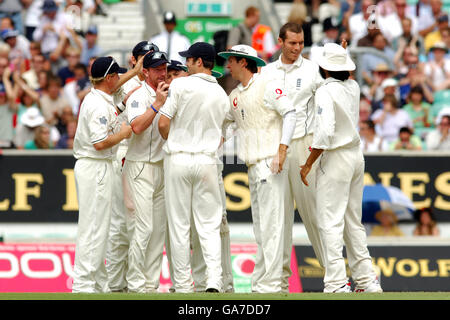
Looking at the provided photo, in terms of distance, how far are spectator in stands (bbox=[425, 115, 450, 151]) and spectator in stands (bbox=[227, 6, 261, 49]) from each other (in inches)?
133

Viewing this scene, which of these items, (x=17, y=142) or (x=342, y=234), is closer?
(x=342, y=234)

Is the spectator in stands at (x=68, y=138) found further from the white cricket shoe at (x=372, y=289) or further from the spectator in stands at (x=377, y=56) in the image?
the white cricket shoe at (x=372, y=289)

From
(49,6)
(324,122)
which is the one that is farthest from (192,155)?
(49,6)

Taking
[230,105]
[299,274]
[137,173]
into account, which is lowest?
[299,274]

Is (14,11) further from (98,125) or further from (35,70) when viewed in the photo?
(98,125)

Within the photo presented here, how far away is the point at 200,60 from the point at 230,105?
56cm

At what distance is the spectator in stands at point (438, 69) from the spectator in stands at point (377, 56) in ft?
2.24

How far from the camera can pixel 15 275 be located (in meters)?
14.3

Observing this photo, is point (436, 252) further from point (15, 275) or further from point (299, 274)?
point (15, 275)

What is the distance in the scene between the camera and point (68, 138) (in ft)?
52.4

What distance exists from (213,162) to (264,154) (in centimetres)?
50

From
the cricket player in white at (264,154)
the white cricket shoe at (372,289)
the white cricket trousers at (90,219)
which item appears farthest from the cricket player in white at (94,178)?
the white cricket shoe at (372,289)

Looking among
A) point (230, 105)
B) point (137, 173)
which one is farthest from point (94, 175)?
point (230, 105)
